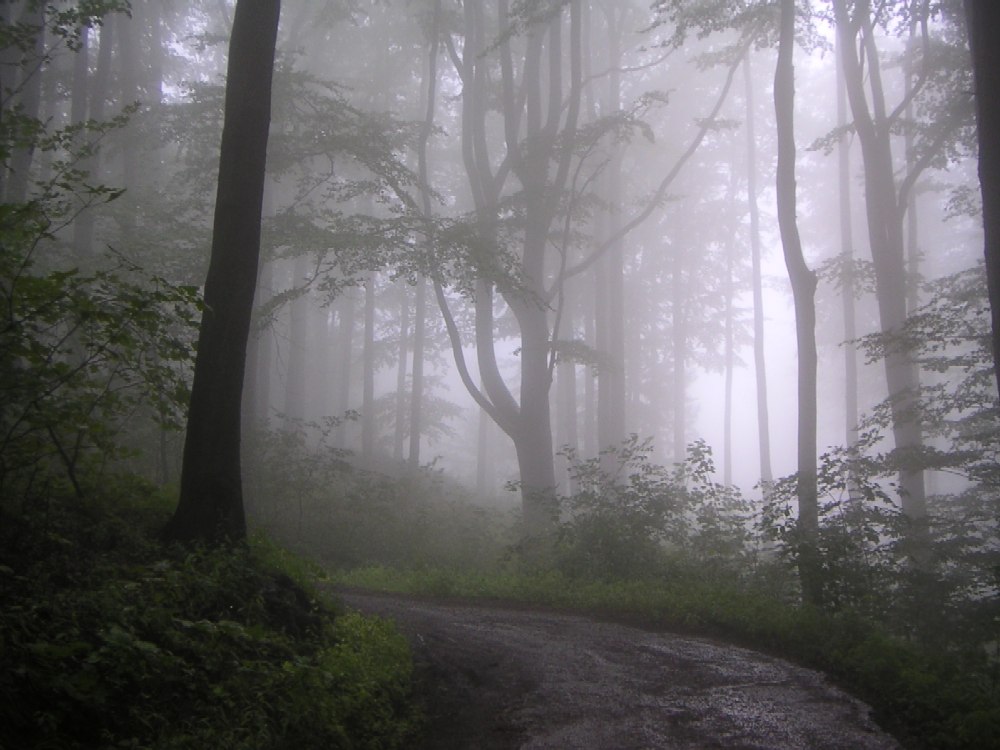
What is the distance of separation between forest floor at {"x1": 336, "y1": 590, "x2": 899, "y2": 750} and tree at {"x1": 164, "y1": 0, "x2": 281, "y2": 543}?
2605 millimetres

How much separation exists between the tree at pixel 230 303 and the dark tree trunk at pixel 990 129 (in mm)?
7745

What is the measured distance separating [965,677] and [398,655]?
5117 millimetres

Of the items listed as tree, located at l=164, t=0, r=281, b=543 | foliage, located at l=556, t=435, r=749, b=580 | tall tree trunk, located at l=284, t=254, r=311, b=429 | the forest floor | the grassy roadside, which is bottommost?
the forest floor

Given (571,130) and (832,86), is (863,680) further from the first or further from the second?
(832,86)

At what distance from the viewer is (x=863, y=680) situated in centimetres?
684

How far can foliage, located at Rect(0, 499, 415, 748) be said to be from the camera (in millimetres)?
4293

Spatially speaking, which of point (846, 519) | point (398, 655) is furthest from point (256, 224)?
point (846, 519)

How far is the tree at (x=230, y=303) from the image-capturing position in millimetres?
7488

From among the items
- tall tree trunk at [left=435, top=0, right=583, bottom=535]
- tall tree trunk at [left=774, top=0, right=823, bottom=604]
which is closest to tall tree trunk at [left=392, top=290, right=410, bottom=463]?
tall tree trunk at [left=435, top=0, right=583, bottom=535]

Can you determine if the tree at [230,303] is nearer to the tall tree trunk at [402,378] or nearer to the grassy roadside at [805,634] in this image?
the grassy roadside at [805,634]

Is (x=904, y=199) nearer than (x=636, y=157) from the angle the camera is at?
Yes

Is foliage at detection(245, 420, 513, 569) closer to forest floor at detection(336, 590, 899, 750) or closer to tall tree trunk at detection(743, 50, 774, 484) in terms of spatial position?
forest floor at detection(336, 590, 899, 750)

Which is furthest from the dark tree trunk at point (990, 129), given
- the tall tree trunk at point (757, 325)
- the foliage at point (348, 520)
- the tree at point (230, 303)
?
the tall tree trunk at point (757, 325)

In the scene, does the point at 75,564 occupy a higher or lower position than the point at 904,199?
lower
